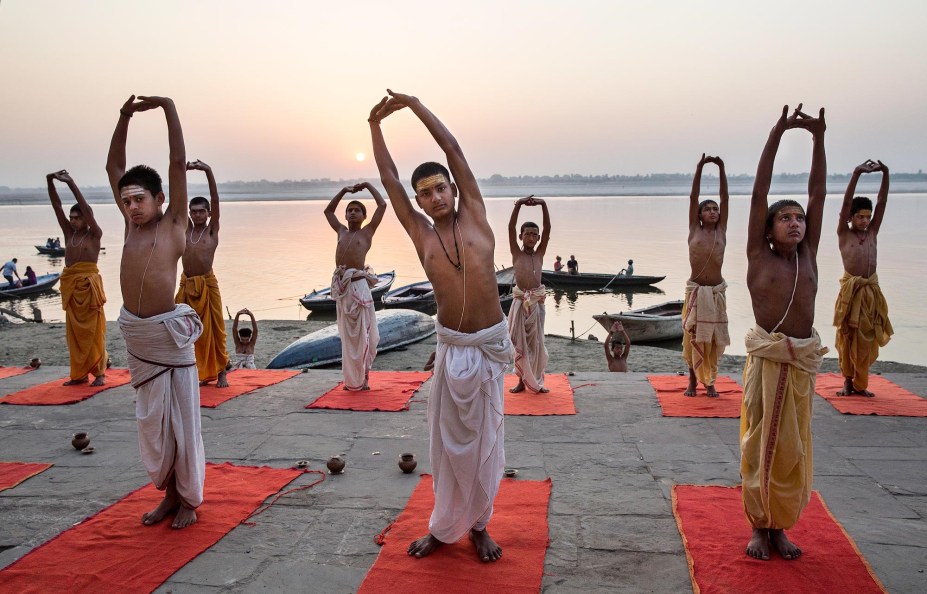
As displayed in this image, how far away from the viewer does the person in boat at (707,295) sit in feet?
24.3

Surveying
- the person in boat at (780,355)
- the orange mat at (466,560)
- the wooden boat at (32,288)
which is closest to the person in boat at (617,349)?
the orange mat at (466,560)

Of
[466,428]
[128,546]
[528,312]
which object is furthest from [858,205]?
[128,546]

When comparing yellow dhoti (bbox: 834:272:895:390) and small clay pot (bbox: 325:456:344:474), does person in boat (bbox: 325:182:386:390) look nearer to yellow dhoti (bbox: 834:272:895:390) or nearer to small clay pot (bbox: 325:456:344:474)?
small clay pot (bbox: 325:456:344:474)

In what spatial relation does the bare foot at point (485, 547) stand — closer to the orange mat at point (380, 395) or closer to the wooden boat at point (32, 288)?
the orange mat at point (380, 395)

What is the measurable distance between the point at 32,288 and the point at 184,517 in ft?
84.3

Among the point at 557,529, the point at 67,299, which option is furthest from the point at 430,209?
the point at 67,299

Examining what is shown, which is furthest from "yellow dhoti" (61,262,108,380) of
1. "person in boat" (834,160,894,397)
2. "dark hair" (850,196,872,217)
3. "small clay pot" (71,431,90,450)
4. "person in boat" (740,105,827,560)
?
"dark hair" (850,196,872,217)

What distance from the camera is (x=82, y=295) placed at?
8109 millimetres

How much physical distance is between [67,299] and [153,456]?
16.2 ft

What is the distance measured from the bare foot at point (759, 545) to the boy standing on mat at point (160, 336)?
3289 millimetres

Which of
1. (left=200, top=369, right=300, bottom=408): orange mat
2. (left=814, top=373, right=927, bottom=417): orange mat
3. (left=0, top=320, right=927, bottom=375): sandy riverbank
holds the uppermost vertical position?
(left=814, top=373, right=927, bottom=417): orange mat

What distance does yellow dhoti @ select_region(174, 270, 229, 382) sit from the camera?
25.7 feet

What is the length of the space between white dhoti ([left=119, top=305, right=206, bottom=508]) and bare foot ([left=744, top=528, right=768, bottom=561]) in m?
3.29

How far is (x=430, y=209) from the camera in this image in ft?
12.6
